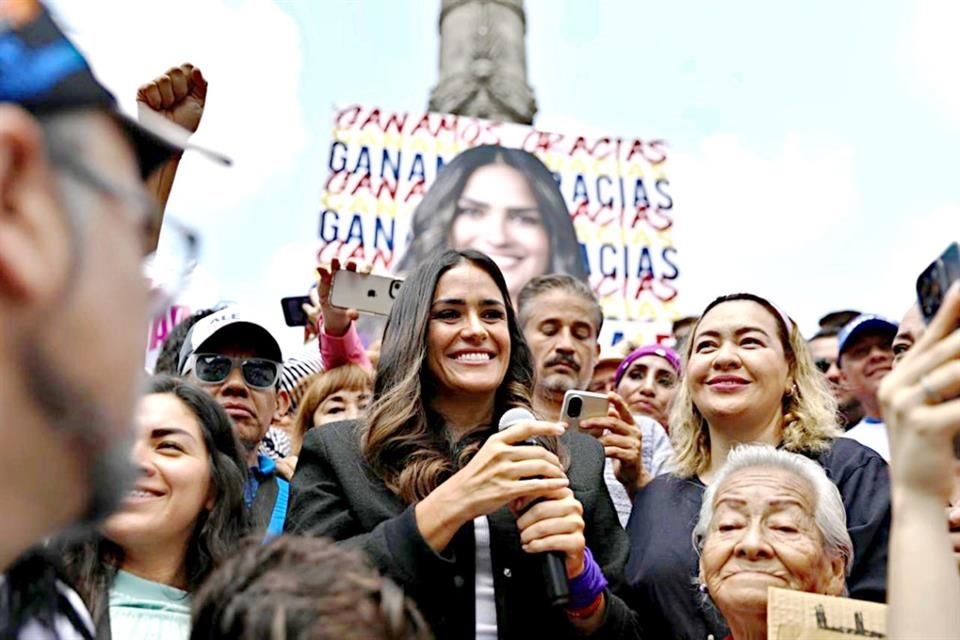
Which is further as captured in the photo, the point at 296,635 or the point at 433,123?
the point at 433,123

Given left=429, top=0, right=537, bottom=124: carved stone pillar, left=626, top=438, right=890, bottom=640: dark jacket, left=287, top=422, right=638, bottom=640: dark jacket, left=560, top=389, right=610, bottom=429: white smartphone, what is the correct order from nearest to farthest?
left=287, top=422, right=638, bottom=640: dark jacket < left=626, top=438, right=890, bottom=640: dark jacket < left=560, top=389, right=610, bottom=429: white smartphone < left=429, top=0, right=537, bottom=124: carved stone pillar

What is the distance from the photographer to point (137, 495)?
271 cm

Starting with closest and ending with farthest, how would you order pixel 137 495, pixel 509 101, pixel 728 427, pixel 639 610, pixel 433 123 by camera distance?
1. pixel 137 495
2. pixel 639 610
3. pixel 728 427
4. pixel 433 123
5. pixel 509 101

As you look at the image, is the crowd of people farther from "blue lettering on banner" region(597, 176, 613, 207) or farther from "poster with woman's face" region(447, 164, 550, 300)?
"blue lettering on banner" region(597, 176, 613, 207)

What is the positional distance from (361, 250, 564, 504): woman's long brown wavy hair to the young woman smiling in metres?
0.44

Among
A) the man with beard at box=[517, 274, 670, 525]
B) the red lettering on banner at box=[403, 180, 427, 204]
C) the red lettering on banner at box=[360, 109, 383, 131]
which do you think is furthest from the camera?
the red lettering on banner at box=[360, 109, 383, 131]

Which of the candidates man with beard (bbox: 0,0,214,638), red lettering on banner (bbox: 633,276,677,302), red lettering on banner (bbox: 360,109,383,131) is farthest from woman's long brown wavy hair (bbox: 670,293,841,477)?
red lettering on banner (bbox: 360,109,383,131)

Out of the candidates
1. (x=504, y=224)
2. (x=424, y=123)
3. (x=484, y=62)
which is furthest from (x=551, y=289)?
(x=484, y=62)

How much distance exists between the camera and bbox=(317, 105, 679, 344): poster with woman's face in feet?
28.7

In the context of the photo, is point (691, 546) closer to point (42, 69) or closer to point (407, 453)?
point (407, 453)

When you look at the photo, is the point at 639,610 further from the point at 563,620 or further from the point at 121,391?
the point at 121,391

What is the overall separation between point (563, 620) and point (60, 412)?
1955mm

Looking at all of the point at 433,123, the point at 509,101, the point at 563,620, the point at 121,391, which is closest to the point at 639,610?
the point at 563,620

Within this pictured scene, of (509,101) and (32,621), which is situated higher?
(509,101)
